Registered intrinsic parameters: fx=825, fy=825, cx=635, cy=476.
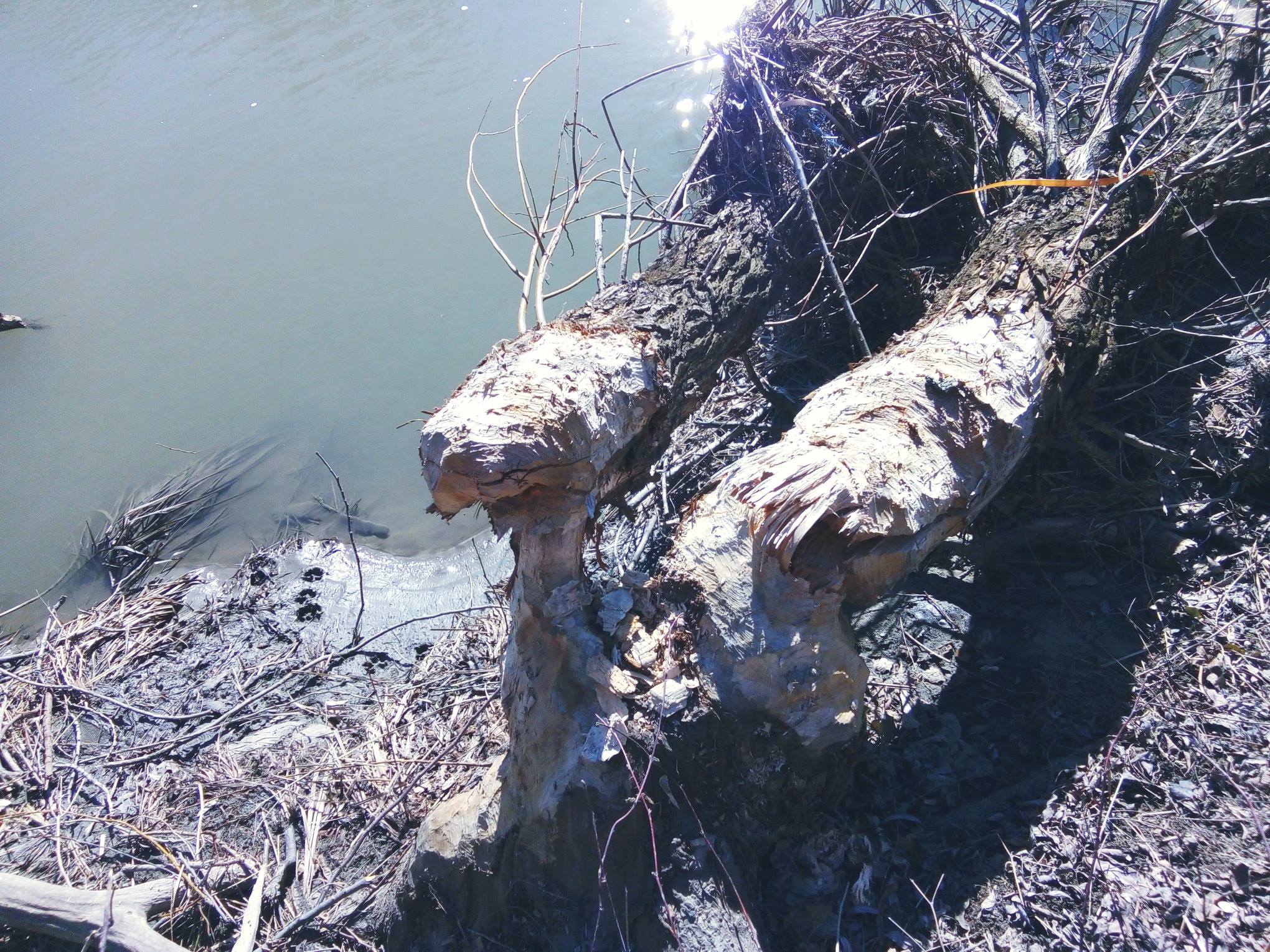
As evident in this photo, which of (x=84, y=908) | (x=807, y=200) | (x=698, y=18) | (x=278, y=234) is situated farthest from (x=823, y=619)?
(x=698, y=18)

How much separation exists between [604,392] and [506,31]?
6462 millimetres

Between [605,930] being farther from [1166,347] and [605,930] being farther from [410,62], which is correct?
[410,62]

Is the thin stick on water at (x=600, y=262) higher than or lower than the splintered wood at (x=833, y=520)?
higher

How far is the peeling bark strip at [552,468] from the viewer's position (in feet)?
6.48

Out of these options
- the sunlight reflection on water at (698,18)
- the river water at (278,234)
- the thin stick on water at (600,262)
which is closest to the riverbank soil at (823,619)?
the thin stick on water at (600,262)

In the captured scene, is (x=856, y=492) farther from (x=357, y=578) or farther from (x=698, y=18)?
(x=698, y=18)

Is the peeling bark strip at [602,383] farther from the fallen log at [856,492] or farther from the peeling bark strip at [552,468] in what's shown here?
the fallen log at [856,492]

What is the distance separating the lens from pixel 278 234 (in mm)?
6078

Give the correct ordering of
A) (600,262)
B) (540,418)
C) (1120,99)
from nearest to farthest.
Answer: (540,418) → (1120,99) → (600,262)

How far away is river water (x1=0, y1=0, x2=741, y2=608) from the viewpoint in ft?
17.0

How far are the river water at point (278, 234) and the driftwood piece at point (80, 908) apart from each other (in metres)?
2.22

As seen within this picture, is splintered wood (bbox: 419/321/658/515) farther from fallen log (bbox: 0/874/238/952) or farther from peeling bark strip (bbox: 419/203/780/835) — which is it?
fallen log (bbox: 0/874/238/952)

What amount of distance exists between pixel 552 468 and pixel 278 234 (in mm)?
4996

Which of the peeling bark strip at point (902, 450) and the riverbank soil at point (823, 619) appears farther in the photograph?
the riverbank soil at point (823, 619)
